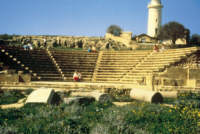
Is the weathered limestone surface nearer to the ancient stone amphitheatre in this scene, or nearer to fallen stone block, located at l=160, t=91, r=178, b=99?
fallen stone block, located at l=160, t=91, r=178, b=99

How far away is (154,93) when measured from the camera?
11.5 m

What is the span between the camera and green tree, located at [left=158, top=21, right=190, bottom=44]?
44625 mm

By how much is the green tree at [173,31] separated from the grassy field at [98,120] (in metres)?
36.6

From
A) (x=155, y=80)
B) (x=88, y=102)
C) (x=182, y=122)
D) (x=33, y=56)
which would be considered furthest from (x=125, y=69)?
(x=182, y=122)

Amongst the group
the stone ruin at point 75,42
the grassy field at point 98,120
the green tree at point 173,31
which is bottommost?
the grassy field at point 98,120

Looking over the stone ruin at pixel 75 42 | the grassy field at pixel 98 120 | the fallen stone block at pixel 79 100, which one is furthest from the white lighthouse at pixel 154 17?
the grassy field at pixel 98 120

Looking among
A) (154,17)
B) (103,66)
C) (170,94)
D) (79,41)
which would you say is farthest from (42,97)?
(154,17)

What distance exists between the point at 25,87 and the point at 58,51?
11.1m

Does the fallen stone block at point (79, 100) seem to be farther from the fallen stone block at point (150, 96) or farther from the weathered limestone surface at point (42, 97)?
the fallen stone block at point (150, 96)

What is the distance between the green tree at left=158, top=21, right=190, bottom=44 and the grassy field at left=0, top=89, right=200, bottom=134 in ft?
120

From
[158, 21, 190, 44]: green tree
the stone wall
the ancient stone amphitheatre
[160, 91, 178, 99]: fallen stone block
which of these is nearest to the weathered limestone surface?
[160, 91, 178, 99]: fallen stone block

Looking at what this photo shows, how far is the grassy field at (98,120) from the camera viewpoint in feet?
21.3

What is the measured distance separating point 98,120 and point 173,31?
40030mm

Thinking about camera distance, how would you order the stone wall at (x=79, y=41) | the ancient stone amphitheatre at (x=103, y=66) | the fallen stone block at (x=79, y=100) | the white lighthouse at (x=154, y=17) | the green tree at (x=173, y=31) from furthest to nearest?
the white lighthouse at (x=154, y=17), the green tree at (x=173, y=31), the stone wall at (x=79, y=41), the ancient stone amphitheatre at (x=103, y=66), the fallen stone block at (x=79, y=100)
